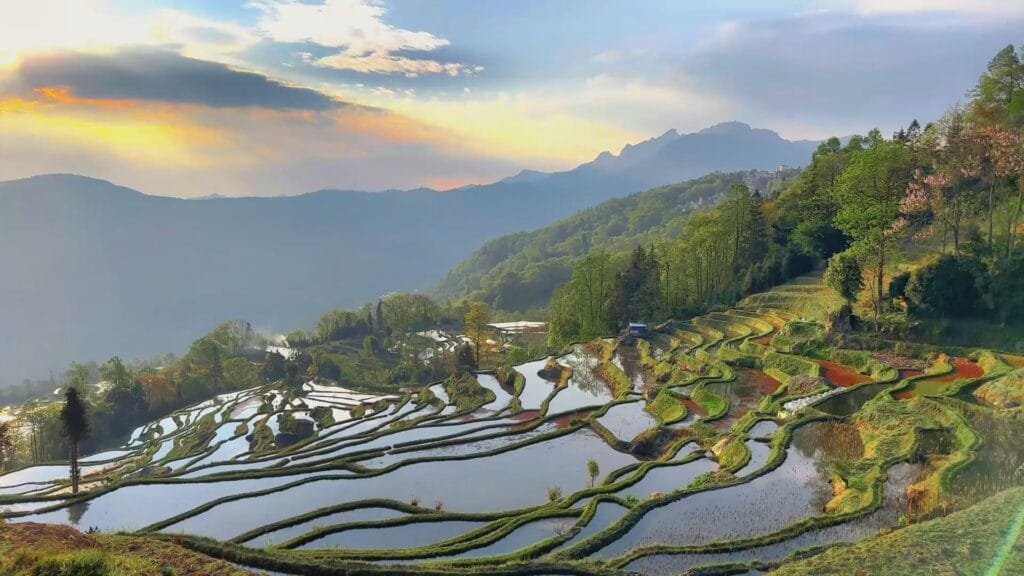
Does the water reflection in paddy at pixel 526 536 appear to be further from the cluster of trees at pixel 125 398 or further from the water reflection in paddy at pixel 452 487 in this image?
the cluster of trees at pixel 125 398

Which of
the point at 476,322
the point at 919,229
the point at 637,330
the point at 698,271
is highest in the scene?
the point at 919,229

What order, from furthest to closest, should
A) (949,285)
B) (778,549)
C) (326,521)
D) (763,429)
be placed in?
(949,285) → (763,429) → (326,521) → (778,549)

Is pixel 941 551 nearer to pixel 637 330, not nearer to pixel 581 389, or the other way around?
pixel 581 389

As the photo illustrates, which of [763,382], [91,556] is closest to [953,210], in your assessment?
[763,382]

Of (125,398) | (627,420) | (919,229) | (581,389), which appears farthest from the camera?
(125,398)

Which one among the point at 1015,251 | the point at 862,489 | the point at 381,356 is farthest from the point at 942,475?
the point at 381,356

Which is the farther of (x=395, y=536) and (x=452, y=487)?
(x=452, y=487)

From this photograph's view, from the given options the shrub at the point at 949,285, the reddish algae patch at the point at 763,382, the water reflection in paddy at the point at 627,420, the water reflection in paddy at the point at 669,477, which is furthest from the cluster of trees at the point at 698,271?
the water reflection in paddy at the point at 669,477
